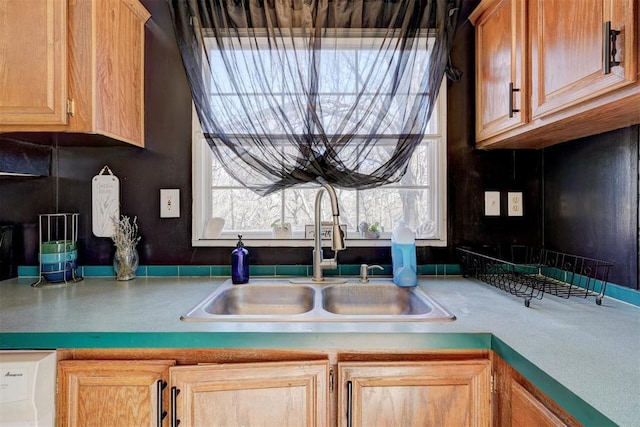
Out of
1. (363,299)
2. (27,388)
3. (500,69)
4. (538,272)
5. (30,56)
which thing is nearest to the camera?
(27,388)

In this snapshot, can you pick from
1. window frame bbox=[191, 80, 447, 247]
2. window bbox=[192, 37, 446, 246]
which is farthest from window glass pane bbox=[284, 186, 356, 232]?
window frame bbox=[191, 80, 447, 247]

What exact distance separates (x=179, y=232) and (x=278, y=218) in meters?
0.50

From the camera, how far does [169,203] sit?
1789 millimetres

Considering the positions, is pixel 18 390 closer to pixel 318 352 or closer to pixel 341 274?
pixel 318 352

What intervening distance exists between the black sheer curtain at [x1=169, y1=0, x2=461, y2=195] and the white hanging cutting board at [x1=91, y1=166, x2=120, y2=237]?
1.89ft

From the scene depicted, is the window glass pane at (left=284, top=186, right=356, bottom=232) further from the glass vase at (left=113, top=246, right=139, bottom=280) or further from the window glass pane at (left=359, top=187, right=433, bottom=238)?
the glass vase at (left=113, top=246, right=139, bottom=280)

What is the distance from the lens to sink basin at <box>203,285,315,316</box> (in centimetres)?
159

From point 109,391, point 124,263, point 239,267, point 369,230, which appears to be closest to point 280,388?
point 109,391

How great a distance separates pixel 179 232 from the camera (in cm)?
180

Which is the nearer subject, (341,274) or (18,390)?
(18,390)

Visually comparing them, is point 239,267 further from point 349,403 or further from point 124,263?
point 349,403

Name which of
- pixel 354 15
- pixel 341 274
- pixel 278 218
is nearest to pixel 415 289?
pixel 341 274

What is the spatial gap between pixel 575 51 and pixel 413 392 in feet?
3.66

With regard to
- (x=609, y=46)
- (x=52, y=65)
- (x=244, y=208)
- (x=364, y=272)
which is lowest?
(x=364, y=272)
